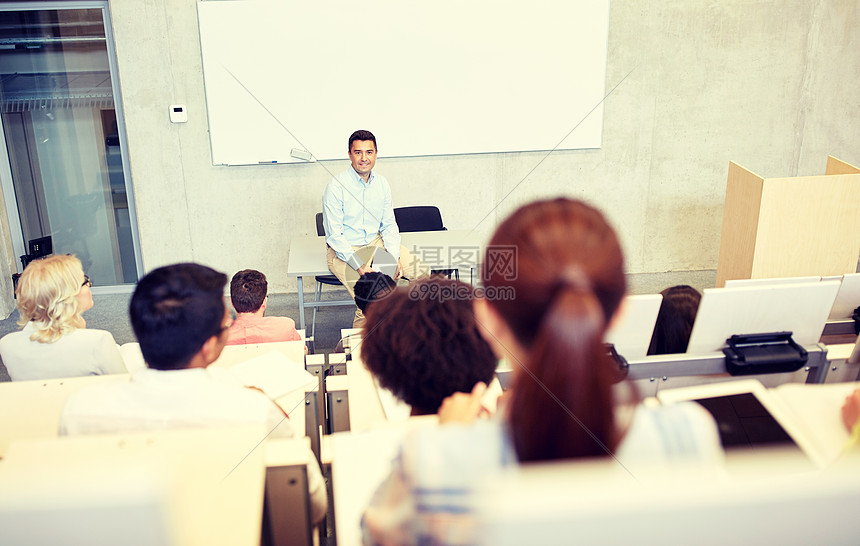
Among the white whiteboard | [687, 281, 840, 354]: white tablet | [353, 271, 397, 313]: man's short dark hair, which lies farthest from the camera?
the white whiteboard

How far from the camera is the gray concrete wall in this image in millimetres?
4586

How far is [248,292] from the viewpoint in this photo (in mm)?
2705

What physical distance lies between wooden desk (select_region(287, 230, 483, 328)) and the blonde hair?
1489mm

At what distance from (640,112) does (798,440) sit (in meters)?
4.07

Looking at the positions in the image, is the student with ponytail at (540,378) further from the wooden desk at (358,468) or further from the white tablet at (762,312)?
the white tablet at (762,312)

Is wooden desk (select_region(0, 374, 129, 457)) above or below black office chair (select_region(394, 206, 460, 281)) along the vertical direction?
below

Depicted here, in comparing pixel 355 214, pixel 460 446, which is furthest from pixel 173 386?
pixel 355 214

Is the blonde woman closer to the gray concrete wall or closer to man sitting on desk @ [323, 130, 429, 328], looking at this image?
man sitting on desk @ [323, 130, 429, 328]

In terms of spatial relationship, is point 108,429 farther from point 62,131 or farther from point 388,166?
point 62,131

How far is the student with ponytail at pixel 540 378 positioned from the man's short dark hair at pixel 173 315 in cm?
75

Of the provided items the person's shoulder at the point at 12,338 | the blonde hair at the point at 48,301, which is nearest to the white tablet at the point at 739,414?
the blonde hair at the point at 48,301

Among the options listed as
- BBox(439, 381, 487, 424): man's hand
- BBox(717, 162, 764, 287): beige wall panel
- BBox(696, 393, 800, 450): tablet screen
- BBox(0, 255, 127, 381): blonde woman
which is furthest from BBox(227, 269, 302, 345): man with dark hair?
BBox(717, 162, 764, 287): beige wall panel

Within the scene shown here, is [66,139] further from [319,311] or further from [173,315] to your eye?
[173,315]

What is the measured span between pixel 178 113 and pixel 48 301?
2.60 meters
